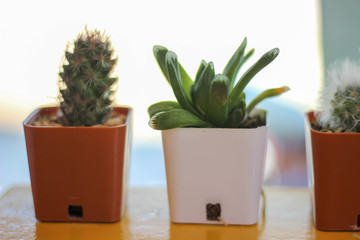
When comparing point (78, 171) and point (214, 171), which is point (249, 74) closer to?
Result: point (214, 171)

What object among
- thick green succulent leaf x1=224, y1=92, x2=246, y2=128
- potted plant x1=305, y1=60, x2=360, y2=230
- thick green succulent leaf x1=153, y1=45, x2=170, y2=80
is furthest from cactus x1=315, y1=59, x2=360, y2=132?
thick green succulent leaf x1=153, y1=45, x2=170, y2=80

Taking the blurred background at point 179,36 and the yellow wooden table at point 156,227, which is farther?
the blurred background at point 179,36

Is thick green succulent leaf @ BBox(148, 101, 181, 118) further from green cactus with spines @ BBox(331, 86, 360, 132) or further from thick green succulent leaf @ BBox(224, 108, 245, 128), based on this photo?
green cactus with spines @ BBox(331, 86, 360, 132)

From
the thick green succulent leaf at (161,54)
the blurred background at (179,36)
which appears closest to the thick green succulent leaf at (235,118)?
the thick green succulent leaf at (161,54)

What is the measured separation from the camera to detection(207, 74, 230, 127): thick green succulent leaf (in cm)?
60

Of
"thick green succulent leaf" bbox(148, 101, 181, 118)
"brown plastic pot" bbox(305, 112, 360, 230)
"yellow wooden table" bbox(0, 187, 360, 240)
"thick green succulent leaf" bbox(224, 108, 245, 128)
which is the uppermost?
"thick green succulent leaf" bbox(148, 101, 181, 118)

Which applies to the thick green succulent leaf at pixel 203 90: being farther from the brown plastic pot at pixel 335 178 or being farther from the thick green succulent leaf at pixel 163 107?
the brown plastic pot at pixel 335 178

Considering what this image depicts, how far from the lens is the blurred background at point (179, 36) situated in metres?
1.23

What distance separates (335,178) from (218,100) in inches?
7.3

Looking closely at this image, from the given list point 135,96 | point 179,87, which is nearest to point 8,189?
point 179,87

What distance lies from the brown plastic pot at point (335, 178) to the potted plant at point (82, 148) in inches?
10.4

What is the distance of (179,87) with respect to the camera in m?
0.64

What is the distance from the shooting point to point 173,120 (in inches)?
24.7

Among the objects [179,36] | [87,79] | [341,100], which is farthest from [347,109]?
[179,36]
